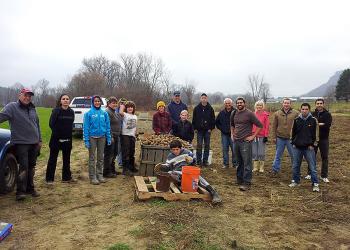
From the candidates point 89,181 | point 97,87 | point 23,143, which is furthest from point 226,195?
point 97,87

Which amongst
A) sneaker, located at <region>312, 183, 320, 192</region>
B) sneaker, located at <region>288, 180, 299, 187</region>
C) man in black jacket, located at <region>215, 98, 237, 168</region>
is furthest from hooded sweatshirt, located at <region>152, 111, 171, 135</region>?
sneaker, located at <region>312, 183, 320, 192</region>

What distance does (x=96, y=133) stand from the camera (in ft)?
25.2

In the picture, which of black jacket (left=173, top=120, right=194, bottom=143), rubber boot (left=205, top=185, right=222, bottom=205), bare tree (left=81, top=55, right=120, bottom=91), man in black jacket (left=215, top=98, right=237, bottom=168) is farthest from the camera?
bare tree (left=81, top=55, right=120, bottom=91)

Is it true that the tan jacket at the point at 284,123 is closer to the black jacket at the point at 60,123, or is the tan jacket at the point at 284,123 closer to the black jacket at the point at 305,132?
the black jacket at the point at 305,132

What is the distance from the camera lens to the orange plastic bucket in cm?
646

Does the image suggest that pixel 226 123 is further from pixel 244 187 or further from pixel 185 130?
pixel 244 187

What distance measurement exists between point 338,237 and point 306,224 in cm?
56

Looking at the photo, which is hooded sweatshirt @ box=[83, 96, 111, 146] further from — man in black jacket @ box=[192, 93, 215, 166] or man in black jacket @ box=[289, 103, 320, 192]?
man in black jacket @ box=[289, 103, 320, 192]

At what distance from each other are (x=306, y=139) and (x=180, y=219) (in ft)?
11.7

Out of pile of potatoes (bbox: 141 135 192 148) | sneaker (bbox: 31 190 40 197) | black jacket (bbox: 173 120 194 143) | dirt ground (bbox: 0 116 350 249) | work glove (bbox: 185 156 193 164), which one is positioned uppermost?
black jacket (bbox: 173 120 194 143)

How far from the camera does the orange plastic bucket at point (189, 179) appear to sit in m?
6.46

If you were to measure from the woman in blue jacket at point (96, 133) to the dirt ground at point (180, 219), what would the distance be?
382 millimetres

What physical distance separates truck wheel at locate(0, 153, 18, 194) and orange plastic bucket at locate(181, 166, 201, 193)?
3158 mm

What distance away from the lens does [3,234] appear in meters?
4.70
